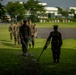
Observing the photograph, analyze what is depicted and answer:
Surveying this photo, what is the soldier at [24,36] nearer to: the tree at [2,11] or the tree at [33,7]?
the tree at [2,11]

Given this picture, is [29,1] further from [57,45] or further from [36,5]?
[57,45]

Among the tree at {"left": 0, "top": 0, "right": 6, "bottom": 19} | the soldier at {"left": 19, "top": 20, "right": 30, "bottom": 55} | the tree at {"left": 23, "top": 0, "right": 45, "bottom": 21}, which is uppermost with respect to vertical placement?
the tree at {"left": 0, "top": 0, "right": 6, "bottom": 19}

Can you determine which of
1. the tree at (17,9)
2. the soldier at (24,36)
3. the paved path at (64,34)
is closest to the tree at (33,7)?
the tree at (17,9)

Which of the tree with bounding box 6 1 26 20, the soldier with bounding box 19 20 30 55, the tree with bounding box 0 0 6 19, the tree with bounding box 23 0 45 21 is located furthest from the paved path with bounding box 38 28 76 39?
the tree with bounding box 23 0 45 21

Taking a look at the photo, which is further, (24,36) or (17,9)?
(17,9)

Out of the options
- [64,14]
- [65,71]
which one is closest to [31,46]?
[65,71]

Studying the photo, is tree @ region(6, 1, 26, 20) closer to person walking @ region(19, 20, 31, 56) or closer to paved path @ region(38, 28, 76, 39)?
paved path @ region(38, 28, 76, 39)

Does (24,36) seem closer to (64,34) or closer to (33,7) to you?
(64,34)

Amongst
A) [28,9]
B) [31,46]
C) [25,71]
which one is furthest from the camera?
[28,9]

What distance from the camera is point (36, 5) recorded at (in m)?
140

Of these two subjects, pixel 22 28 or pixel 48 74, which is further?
pixel 22 28

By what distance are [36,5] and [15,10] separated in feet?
64.1

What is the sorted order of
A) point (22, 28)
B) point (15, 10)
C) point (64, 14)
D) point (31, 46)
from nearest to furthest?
point (22, 28), point (31, 46), point (15, 10), point (64, 14)

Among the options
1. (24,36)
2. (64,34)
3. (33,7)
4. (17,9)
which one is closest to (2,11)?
(24,36)
